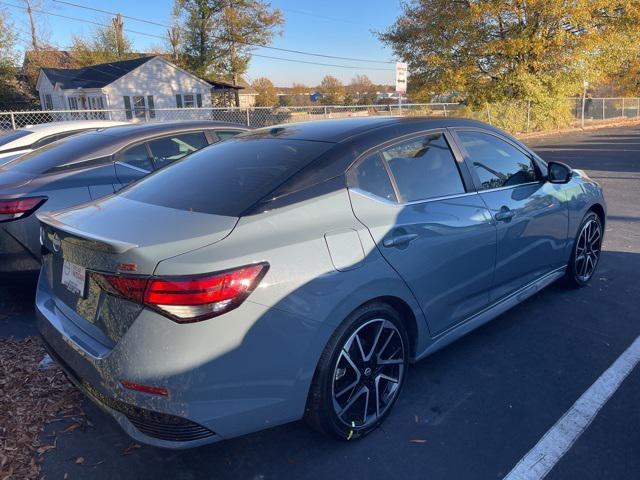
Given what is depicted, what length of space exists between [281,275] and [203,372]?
50 centimetres

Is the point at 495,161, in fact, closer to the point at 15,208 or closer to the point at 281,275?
the point at 281,275

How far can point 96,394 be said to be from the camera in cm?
222

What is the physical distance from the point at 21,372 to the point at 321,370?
219cm

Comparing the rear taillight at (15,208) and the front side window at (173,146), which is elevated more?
the front side window at (173,146)

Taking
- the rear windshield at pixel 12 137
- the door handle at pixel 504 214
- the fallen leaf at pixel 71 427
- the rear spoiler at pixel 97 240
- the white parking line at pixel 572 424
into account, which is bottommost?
the white parking line at pixel 572 424

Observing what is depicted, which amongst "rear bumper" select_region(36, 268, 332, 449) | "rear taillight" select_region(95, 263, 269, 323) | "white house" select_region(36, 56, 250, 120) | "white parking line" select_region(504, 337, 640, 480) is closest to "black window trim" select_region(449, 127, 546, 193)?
"white parking line" select_region(504, 337, 640, 480)

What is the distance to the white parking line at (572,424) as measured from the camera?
7.73 ft

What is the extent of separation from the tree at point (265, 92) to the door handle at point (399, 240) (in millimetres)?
47502

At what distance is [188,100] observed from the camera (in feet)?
121

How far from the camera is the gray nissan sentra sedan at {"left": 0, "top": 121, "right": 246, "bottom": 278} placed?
3871mm

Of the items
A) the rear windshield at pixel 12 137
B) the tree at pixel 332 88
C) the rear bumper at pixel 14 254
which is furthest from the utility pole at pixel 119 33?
the rear bumper at pixel 14 254

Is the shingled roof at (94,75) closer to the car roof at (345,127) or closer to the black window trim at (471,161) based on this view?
the car roof at (345,127)

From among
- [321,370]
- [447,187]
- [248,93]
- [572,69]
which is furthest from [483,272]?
[248,93]

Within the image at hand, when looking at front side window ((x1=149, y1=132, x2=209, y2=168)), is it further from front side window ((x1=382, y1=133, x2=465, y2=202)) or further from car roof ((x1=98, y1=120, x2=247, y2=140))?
front side window ((x1=382, y1=133, x2=465, y2=202))
